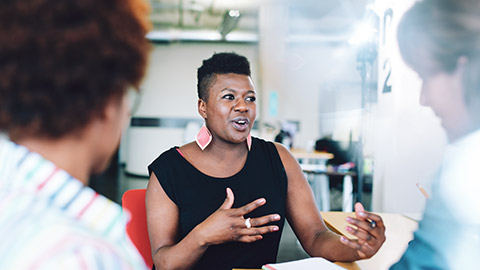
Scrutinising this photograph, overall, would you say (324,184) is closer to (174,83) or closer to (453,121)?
(453,121)

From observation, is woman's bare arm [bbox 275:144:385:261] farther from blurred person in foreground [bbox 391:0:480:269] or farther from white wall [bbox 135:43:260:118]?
white wall [bbox 135:43:260:118]

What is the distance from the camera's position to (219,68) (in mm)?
1521

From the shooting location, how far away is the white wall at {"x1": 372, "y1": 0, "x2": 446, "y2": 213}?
81.4 inches

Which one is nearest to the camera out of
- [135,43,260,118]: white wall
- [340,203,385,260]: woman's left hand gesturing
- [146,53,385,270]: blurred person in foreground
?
[340,203,385,260]: woman's left hand gesturing

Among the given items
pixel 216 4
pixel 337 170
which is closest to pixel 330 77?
pixel 216 4

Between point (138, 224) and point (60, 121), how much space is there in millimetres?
1025

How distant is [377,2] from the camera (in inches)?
113

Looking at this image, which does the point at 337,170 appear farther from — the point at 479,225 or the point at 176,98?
the point at 176,98

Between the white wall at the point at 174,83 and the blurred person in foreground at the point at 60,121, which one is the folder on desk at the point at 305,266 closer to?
the blurred person in foreground at the point at 60,121

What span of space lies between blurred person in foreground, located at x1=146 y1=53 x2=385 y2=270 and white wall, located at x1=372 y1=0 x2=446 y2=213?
2.57 feet

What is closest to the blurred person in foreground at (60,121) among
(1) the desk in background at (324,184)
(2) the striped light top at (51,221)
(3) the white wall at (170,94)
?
(2) the striped light top at (51,221)

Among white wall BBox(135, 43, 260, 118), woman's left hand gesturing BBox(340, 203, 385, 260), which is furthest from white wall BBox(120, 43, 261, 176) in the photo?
woman's left hand gesturing BBox(340, 203, 385, 260)

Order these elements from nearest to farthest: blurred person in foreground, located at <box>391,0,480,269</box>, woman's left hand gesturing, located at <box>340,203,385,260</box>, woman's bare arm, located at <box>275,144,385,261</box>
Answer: blurred person in foreground, located at <box>391,0,480,269</box>, woman's left hand gesturing, located at <box>340,203,385,260</box>, woman's bare arm, located at <box>275,144,385,261</box>

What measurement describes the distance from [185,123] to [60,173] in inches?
308
